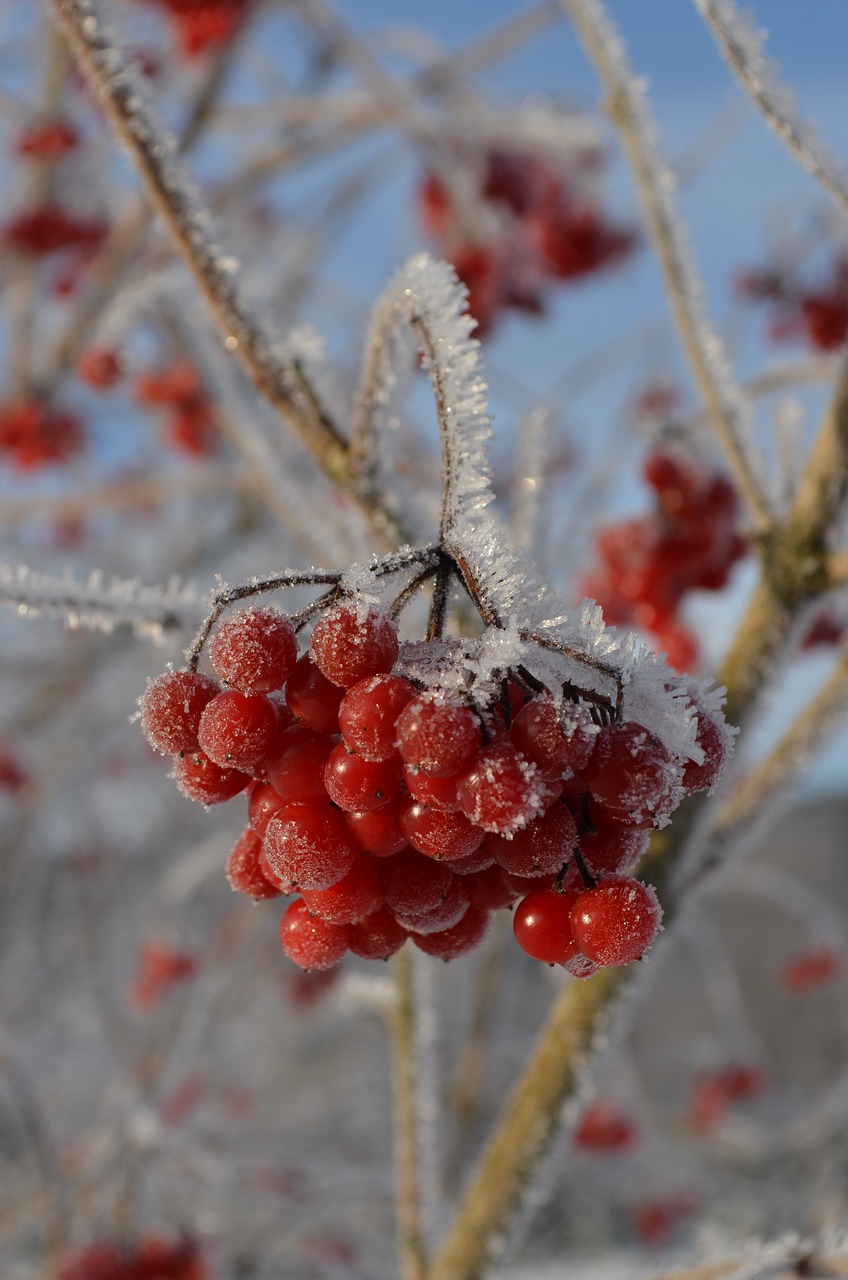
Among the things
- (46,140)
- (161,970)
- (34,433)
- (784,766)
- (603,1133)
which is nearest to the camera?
(784,766)

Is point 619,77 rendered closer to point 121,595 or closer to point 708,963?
point 121,595

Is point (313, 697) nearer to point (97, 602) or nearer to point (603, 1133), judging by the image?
point (97, 602)

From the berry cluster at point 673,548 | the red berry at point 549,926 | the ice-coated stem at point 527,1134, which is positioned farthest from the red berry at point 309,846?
the berry cluster at point 673,548

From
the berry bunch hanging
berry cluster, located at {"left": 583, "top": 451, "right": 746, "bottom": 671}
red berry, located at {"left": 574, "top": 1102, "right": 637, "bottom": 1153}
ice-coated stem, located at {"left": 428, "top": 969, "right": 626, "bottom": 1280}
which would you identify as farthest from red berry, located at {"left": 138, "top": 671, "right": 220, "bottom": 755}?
red berry, located at {"left": 574, "top": 1102, "right": 637, "bottom": 1153}

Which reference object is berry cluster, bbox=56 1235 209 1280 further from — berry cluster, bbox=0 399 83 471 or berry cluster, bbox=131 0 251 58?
berry cluster, bbox=131 0 251 58

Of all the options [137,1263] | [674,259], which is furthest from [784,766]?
[137,1263]

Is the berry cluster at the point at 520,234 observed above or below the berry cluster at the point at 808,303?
above

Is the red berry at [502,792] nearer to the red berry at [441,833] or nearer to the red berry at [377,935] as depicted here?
the red berry at [441,833]
